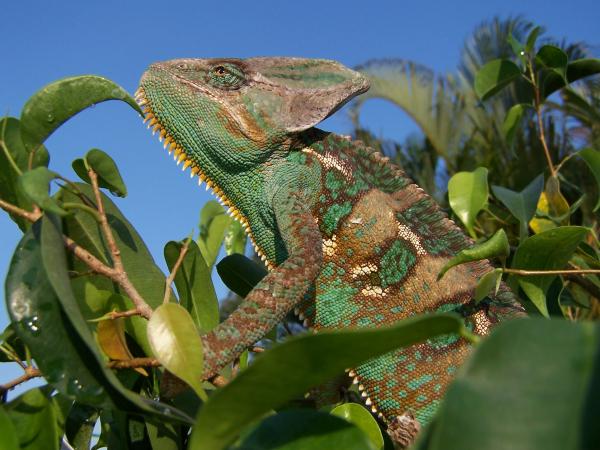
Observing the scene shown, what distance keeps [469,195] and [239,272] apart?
0.90 m

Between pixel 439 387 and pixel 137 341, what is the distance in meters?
1.07

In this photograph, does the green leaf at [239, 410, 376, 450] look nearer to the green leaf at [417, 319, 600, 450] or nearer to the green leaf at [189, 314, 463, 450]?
the green leaf at [189, 314, 463, 450]

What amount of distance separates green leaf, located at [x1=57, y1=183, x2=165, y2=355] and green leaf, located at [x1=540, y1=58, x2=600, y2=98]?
7.02 ft

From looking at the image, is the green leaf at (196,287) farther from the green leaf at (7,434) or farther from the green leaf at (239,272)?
the green leaf at (7,434)

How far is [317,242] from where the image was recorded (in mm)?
2193

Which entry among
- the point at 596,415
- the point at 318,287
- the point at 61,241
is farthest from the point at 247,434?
the point at 318,287

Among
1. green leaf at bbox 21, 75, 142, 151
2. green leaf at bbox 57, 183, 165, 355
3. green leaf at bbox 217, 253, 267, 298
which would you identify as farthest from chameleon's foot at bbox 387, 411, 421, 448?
green leaf at bbox 21, 75, 142, 151

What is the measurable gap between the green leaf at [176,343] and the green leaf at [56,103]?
1.92 feet

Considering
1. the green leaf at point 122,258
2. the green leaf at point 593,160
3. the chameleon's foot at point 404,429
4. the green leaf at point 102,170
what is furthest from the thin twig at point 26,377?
the green leaf at point 593,160

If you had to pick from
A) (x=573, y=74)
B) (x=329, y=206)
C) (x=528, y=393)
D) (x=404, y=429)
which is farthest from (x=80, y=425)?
(x=573, y=74)

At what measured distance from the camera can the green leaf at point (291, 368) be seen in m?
0.81

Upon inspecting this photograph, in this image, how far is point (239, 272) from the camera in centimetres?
255

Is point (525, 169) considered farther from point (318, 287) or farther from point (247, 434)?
point (247, 434)

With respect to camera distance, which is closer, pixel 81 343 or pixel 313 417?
pixel 313 417
